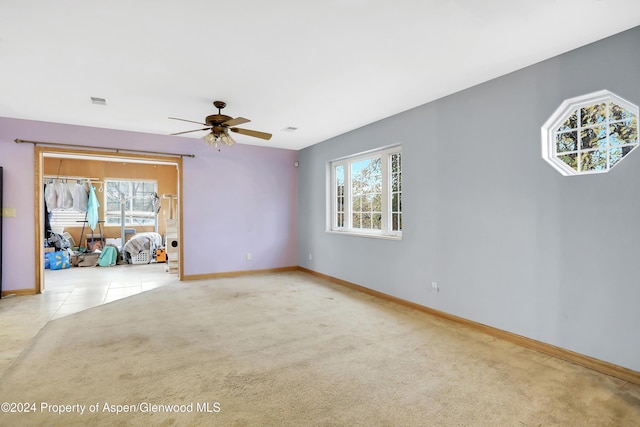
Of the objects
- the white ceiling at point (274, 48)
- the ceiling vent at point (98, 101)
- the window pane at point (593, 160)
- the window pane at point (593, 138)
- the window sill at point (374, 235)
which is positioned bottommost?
the window sill at point (374, 235)

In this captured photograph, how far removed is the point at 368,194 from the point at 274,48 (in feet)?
9.62

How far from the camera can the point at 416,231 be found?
160 inches

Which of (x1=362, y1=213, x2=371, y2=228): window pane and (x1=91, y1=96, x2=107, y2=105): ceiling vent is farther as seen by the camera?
(x1=362, y1=213, x2=371, y2=228): window pane

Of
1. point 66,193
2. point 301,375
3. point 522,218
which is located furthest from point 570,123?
point 66,193

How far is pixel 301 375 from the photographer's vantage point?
2.42m

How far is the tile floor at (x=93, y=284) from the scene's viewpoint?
168 inches

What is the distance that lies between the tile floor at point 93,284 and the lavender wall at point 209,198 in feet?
1.76

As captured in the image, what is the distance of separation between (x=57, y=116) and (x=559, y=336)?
20.7 feet

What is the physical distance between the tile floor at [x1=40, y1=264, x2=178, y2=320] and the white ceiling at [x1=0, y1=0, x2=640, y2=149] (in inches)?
99.3

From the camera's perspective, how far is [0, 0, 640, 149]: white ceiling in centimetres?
212

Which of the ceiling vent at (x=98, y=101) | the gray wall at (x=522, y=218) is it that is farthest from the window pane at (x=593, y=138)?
the ceiling vent at (x=98, y=101)

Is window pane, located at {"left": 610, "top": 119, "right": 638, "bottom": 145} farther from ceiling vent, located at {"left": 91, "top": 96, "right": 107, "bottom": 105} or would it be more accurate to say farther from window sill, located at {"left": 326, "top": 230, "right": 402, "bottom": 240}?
ceiling vent, located at {"left": 91, "top": 96, "right": 107, "bottom": 105}

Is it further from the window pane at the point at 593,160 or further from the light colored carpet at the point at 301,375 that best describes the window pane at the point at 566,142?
the light colored carpet at the point at 301,375

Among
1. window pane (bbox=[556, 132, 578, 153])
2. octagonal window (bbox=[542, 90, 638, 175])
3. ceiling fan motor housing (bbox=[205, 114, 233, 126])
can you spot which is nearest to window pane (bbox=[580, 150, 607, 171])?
octagonal window (bbox=[542, 90, 638, 175])
